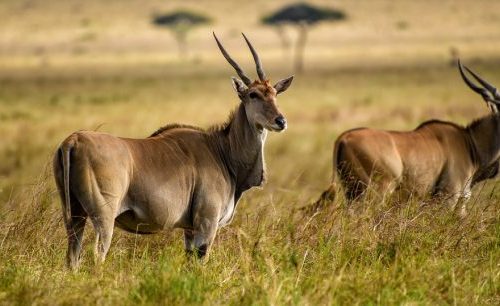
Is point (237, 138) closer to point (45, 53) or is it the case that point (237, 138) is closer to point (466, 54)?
point (466, 54)

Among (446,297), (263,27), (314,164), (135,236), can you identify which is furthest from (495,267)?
(263,27)

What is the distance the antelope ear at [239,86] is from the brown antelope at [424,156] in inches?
61.4

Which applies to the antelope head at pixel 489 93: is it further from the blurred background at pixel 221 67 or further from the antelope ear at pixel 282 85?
the antelope ear at pixel 282 85

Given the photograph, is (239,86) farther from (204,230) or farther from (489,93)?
(489,93)

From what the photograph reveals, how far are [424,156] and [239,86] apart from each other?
2501 millimetres

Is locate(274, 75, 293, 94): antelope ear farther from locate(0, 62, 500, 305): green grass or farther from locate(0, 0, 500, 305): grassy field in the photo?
locate(0, 0, 500, 305): grassy field

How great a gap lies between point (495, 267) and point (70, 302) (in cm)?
237

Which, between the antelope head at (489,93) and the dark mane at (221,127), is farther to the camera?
the antelope head at (489,93)

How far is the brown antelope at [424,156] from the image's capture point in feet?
25.6

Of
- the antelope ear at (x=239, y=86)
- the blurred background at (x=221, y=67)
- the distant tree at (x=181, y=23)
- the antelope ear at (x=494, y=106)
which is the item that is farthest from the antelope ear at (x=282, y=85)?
the distant tree at (x=181, y=23)

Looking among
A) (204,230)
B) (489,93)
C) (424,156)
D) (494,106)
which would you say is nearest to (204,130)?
(204,230)

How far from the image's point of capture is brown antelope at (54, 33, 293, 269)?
16.5 ft

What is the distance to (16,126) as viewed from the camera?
686 inches

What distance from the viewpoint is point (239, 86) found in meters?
A: 6.28
